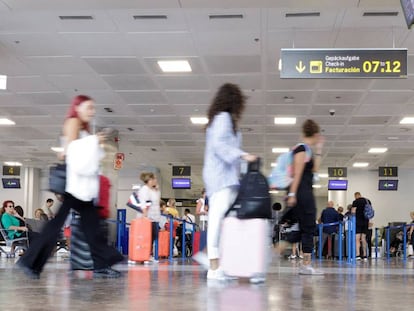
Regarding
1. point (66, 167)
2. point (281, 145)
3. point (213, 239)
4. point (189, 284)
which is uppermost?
point (281, 145)

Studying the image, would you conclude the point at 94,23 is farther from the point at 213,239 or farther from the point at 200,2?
the point at 213,239

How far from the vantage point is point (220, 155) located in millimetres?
4473

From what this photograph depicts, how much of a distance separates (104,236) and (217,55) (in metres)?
6.67

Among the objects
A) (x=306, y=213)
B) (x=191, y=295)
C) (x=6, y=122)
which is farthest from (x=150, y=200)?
(x=6, y=122)

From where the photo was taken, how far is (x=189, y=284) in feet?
13.8

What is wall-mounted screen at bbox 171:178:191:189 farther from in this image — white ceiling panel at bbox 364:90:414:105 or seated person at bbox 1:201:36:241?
seated person at bbox 1:201:36:241

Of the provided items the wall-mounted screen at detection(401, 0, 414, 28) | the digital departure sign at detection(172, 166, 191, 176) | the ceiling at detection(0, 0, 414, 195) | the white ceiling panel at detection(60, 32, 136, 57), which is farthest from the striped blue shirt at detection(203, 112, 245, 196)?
the digital departure sign at detection(172, 166, 191, 176)

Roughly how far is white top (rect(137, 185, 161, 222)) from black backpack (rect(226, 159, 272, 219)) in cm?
515

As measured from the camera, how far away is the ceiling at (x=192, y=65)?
8320 mm

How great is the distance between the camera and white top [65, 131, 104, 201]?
393cm

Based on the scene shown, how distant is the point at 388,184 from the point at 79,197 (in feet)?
76.4

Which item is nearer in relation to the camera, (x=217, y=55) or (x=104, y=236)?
(x=104, y=236)

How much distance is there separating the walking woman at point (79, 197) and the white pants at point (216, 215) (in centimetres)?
77

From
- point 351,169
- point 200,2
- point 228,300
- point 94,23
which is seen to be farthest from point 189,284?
point 351,169
